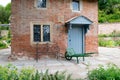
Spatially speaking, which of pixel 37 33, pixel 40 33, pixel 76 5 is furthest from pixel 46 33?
pixel 76 5

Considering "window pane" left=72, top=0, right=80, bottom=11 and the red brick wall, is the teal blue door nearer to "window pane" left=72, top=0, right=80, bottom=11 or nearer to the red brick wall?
"window pane" left=72, top=0, right=80, bottom=11

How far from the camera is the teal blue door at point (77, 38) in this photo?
55.6ft

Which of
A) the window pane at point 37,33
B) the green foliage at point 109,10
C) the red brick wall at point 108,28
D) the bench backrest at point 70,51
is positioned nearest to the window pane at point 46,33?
the window pane at point 37,33

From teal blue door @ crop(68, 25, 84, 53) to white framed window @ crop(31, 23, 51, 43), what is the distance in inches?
68.5

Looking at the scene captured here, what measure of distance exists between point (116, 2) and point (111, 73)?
39.6 m

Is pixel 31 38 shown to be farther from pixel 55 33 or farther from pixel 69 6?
pixel 69 6

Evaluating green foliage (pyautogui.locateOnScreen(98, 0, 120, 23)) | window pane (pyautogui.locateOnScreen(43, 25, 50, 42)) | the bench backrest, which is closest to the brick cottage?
window pane (pyautogui.locateOnScreen(43, 25, 50, 42))

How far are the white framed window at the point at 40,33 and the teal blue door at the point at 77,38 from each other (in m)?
1.74

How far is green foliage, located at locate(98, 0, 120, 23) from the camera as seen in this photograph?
1587 inches

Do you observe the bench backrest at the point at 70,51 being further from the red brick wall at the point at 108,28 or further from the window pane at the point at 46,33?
the red brick wall at the point at 108,28

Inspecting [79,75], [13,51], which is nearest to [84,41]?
[13,51]

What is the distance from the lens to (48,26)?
52.6 feet

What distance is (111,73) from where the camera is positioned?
7984mm

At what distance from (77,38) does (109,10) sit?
28.4 m
